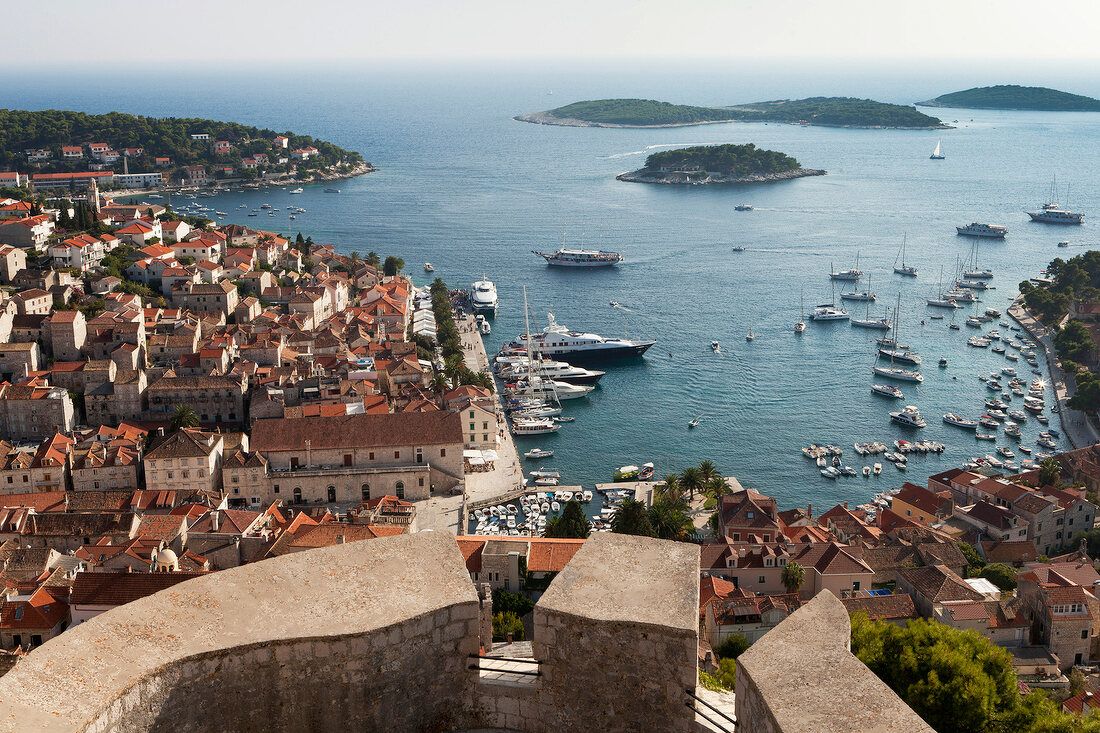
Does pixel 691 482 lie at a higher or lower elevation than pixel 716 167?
lower

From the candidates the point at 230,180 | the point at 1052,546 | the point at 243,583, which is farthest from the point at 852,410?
the point at 230,180

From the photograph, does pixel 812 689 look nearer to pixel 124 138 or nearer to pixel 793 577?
pixel 793 577

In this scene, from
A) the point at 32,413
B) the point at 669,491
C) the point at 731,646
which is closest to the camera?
Result: the point at 731,646

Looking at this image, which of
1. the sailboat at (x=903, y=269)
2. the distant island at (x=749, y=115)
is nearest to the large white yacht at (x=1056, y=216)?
the sailboat at (x=903, y=269)

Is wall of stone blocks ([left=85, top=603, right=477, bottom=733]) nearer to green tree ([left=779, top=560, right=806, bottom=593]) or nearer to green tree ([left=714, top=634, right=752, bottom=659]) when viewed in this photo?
green tree ([left=714, top=634, right=752, bottom=659])

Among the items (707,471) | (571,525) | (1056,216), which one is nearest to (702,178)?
(1056,216)

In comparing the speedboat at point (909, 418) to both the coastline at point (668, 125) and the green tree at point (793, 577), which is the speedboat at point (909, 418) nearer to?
the green tree at point (793, 577)
